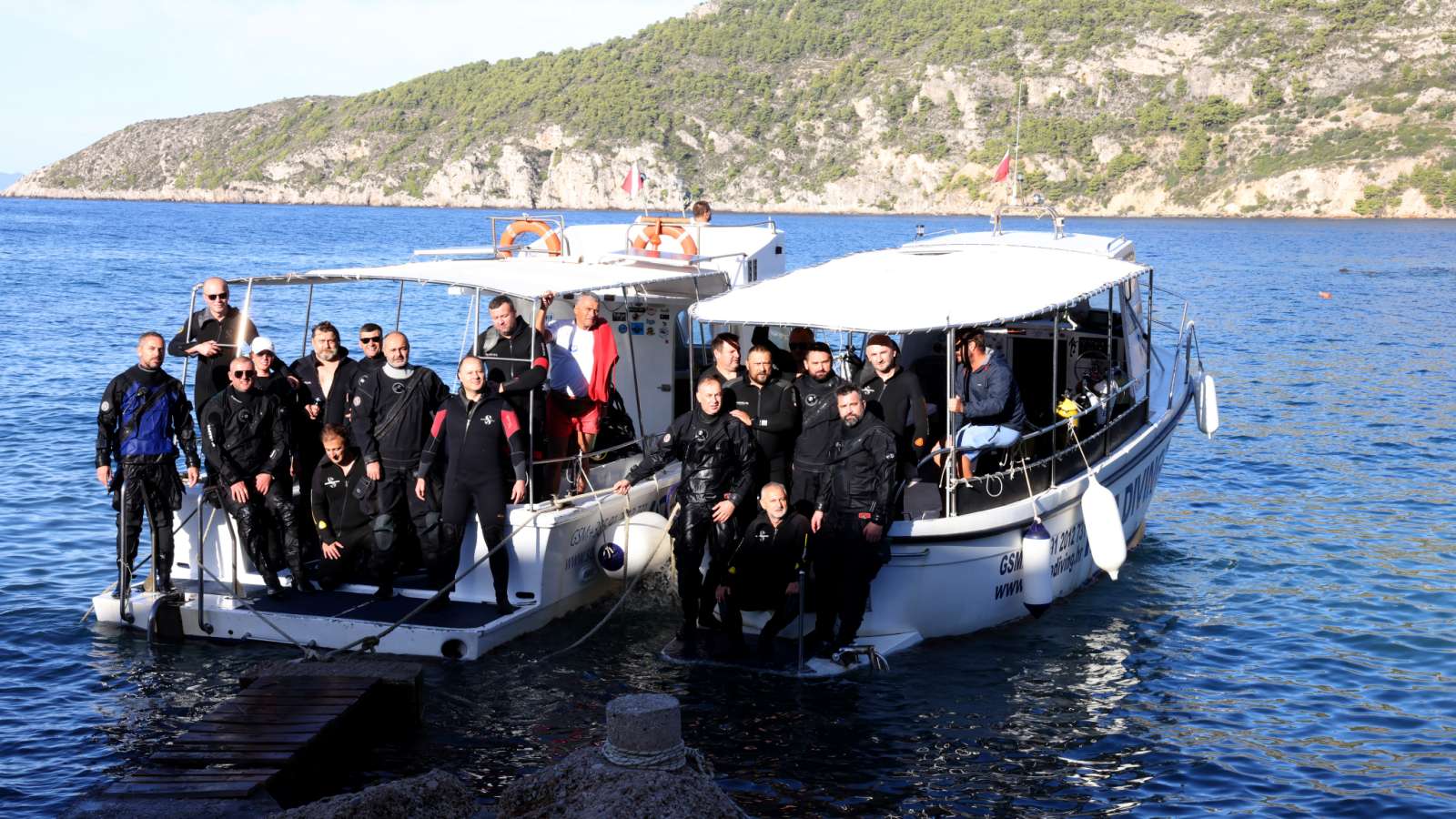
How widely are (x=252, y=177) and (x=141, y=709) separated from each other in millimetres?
191537

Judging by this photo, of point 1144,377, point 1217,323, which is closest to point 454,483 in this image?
Answer: point 1144,377

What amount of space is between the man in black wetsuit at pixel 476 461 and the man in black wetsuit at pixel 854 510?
223 centimetres

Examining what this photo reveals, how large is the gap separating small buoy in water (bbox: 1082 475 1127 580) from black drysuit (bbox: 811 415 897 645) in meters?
2.09

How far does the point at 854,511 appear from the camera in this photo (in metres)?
9.80

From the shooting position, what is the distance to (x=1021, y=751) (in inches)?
365

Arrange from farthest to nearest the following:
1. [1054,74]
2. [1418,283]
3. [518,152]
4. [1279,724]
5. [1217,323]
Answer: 1. [518,152]
2. [1054,74]
3. [1418,283]
4. [1217,323]
5. [1279,724]

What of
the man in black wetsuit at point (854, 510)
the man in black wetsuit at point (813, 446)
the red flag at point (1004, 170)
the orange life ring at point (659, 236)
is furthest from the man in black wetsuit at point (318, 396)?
the red flag at point (1004, 170)

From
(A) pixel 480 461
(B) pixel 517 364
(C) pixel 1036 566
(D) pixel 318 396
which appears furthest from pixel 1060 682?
(D) pixel 318 396

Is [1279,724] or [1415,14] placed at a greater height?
[1415,14]

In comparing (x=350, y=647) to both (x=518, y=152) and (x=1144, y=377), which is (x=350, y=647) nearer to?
(x=1144, y=377)

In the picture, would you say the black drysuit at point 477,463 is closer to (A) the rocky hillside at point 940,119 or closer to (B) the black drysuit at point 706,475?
(B) the black drysuit at point 706,475

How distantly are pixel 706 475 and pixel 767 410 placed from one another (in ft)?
2.39

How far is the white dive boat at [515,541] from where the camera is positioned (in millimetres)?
10148

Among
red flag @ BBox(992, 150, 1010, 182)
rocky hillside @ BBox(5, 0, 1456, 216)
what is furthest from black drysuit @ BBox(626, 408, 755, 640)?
rocky hillside @ BBox(5, 0, 1456, 216)
